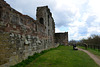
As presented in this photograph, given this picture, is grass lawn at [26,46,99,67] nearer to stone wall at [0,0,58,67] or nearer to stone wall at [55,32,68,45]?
stone wall at [0,0,58,67]

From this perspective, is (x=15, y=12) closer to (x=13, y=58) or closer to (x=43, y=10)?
(x=13, y=58)

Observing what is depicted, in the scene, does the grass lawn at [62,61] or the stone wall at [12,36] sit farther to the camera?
the grass lawn at [62,61]

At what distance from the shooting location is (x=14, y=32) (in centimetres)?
574

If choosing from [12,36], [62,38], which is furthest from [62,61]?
[62,38]

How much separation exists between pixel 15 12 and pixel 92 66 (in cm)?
670

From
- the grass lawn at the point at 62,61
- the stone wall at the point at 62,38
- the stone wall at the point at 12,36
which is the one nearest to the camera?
the stone wall at the point at 12,36

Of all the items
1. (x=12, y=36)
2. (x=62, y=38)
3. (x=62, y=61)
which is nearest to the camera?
(x=12, y=36)

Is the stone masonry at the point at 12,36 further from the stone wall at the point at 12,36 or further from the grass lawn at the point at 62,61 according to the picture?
the grass lawn at the point at 62,61

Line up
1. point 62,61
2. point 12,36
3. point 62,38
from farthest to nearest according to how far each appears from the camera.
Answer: point 62,38 < point 62,61 < point 12,36

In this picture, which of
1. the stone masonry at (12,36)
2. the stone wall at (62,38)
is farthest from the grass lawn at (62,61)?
the stone wall at (62,38)

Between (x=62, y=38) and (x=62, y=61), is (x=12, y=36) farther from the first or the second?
(x=62, y=38)

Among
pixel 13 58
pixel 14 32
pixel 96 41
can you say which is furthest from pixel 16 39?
pixel 96 41

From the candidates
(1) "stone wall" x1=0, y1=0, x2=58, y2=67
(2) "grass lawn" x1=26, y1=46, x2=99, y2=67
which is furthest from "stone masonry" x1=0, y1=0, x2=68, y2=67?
(2) "grass lawn" x1=26, y1=46, x2=99, y2=67

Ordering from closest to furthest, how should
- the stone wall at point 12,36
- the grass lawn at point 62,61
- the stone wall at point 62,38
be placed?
the stone wall at point 12,36, the grass lawn at point 62,61, the stone wall at point 62,38
